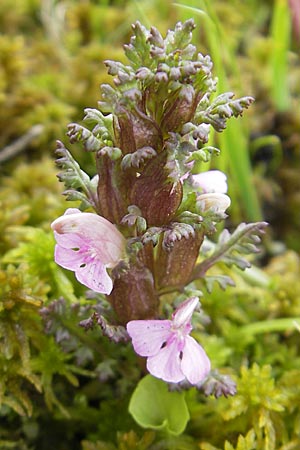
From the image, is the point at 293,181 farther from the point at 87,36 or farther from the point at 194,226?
the point at 194,226

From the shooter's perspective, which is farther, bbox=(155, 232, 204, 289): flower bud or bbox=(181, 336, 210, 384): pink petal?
bbox=(155, 232, 204, 289): flower bud

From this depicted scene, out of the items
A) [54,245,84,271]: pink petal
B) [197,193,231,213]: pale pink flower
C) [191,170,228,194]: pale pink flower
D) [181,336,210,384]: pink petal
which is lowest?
[181,336,210,384]: pink petal

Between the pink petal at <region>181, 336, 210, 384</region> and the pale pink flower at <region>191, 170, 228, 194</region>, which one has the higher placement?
the pale pink flower at <region>191, 170, 228, 194</region>

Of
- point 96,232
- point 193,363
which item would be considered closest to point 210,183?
point 96,232

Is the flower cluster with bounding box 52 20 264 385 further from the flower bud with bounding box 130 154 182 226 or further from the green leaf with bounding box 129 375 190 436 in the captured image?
the green leaf with bounding box 129 375 190 436

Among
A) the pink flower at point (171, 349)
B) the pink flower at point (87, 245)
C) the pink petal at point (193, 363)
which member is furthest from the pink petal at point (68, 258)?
the pink petal at point (193, 363)

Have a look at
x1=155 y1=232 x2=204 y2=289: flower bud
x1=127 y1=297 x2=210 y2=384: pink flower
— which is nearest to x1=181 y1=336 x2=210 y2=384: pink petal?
x1=127 y1=297 x2=210 y2=384: pink flower

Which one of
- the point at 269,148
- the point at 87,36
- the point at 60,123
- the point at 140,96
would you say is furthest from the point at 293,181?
the point at 140,96
